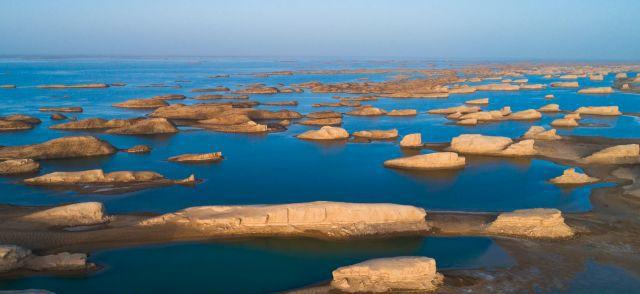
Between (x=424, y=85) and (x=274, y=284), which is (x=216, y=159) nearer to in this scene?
(x=274, y=284)

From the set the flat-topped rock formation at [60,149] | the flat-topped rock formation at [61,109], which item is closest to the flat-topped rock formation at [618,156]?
the flat-topped rock formation at [60,149]

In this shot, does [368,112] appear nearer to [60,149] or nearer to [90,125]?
[90,125]

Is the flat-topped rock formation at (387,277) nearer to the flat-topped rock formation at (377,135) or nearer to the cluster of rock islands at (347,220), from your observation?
the cluster of rock islands at (347,220)

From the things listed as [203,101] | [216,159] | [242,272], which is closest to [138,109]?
[203,101]

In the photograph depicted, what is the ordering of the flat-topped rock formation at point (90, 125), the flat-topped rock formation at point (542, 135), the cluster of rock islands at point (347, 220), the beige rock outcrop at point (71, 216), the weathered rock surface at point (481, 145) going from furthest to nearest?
1. the flat-topped rock formation at point (90, 125)
2. the flat-topped rock formation at point (542, 135)
3. the weathered rock surface at point (481, 145)
4. the beige rock outcrop at point (71, 216)
5. the cluster of rock islands at point (347, 220)

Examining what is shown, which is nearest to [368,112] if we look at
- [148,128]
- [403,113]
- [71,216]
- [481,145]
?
[403,113]

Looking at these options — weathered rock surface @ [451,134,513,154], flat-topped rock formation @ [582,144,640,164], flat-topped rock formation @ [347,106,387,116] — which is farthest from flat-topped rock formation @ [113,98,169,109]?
flat-topped rock formation @ [582,144,640,164]
